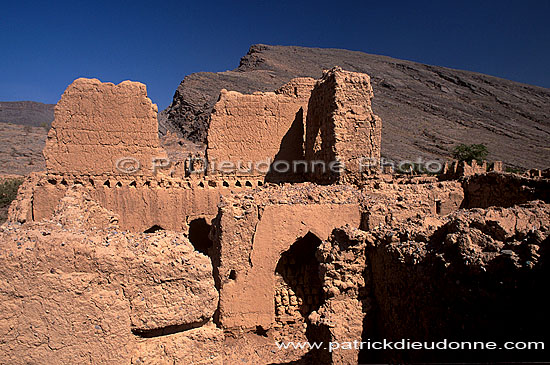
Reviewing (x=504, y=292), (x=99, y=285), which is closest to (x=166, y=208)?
(x=99, y=285)

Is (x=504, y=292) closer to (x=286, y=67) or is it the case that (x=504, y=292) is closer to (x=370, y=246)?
(x=370, y=246)

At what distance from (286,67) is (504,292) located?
6161 cm

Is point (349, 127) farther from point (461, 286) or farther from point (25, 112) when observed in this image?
point (25, 112)

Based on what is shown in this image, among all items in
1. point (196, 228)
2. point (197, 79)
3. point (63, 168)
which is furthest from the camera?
point (197, 79)

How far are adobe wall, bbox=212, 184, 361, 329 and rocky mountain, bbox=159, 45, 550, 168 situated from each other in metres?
29.8

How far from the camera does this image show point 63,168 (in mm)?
8070

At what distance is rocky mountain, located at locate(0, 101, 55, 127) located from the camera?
65.6m

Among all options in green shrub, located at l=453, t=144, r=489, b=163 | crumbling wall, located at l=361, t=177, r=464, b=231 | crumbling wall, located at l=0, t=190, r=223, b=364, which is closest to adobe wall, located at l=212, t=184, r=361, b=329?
crumbling wall, located at l=361, t=177, r=464, b=231

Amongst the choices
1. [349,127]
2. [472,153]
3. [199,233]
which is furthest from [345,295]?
[472,153]

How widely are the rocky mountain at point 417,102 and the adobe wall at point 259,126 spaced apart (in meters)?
25.5

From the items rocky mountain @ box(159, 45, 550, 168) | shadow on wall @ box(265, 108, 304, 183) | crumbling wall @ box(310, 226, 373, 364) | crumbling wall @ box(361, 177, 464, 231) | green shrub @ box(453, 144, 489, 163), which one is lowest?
crumbling wall @ box(310, 226, 373, 364)

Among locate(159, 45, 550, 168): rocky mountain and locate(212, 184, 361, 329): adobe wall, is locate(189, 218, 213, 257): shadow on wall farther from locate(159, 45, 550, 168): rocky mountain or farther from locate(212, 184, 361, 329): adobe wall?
locate(159, 45, 550, 168): rocky mountain

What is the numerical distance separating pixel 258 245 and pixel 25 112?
8405 centimetres

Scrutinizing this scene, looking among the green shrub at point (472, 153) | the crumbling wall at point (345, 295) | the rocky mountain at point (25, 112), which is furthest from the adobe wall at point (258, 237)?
the rocky mountain at point (25, 112)
